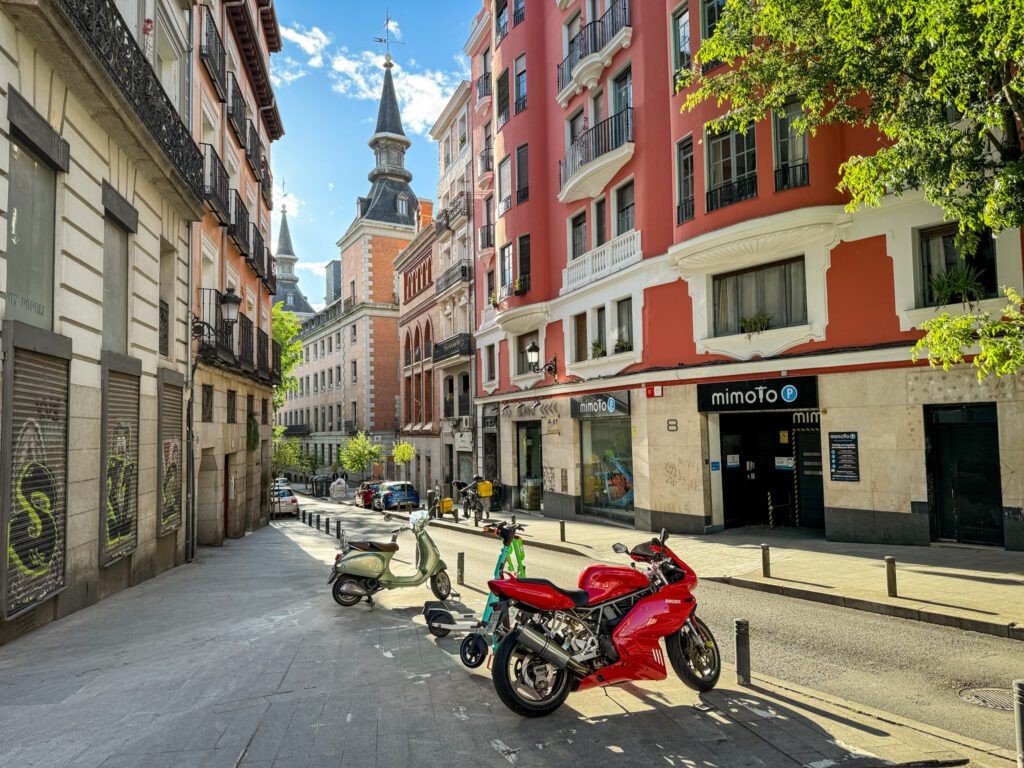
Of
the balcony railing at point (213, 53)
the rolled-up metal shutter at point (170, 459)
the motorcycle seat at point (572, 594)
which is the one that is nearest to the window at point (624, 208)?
the balcony railing at point (213, 53)

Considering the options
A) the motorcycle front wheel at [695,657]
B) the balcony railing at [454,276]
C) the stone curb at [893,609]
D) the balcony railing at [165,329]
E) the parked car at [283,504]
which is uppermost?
the balcony railing at [454,276]

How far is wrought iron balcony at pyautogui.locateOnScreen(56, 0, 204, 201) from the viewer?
8.54 metres

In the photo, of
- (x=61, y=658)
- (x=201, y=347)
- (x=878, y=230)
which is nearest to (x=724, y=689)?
(x=61, y=658)

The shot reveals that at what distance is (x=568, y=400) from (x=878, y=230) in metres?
11.0

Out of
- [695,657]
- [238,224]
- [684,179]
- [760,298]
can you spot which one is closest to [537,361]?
[684,179]

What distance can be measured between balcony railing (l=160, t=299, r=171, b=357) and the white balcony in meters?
12.2

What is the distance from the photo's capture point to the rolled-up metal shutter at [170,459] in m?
13.1

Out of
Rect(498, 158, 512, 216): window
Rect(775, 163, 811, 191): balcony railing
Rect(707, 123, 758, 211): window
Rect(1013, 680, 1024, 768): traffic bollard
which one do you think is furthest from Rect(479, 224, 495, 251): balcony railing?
Rect(1013, 680, 1024, 768): traffic bollard

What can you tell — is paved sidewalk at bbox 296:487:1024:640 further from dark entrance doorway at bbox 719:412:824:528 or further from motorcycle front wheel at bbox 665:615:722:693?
motorcycle front wheel at bbox 665:615:722:693

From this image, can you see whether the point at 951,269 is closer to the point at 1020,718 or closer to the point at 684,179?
the point at 684,179

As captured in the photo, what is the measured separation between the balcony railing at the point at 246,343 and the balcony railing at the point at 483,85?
16131 mm

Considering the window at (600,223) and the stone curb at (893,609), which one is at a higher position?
the window at (600,223)

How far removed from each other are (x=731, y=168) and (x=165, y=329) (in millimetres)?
13329

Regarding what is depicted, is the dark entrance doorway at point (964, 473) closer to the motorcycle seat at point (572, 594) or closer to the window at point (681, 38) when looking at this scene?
the window at point (681, 38)
